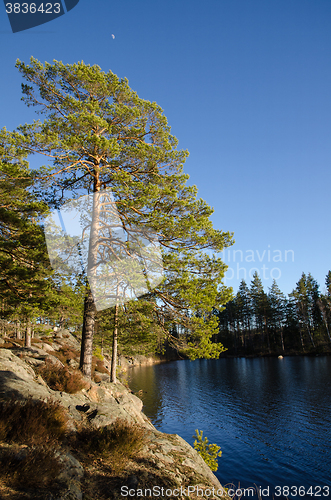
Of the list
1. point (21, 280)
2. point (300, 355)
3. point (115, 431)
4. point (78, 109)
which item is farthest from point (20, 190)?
point (300, 355)

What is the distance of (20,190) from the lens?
9586 millimetres

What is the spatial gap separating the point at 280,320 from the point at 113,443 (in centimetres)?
7771

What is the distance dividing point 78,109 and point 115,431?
39.3 feet

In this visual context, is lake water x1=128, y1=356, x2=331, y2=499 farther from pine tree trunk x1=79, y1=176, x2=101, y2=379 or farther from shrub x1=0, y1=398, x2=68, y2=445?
pine tree trunk x1=79, y1=176, x2=101, y2=379

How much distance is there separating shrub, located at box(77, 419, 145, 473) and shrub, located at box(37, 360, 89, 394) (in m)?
3.43

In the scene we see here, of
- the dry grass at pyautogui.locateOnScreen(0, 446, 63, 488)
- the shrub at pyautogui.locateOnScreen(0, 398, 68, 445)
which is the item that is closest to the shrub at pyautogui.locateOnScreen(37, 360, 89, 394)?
the shrub at pyautogui.locateOnScreen(0, 398, 68, 445)

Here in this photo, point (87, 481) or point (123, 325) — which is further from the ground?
point (123, 325)

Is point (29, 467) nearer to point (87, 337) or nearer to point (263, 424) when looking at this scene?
point (87, 337)

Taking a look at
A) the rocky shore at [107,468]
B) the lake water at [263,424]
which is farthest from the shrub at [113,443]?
the lake water at [263,424]

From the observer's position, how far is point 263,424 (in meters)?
18.1

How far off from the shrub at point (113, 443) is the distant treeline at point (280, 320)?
59.5 meters

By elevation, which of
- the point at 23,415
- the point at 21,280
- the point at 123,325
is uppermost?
the point at 21,280

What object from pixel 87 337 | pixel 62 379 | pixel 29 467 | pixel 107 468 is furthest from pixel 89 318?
pixel 29 467

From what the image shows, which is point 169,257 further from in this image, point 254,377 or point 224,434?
point 254,377
